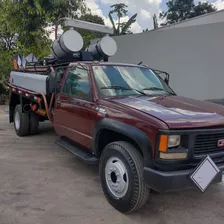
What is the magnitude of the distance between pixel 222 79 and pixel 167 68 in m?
2.04

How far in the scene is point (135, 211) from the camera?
3.30 m

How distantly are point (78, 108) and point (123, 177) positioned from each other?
1.42 metres

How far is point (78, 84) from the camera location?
4391mm

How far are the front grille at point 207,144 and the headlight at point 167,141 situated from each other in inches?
10.1

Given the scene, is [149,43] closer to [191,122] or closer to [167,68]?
[167,68]

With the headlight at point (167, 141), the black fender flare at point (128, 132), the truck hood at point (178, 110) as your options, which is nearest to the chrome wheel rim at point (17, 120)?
the black fender flare at point (128, 132)

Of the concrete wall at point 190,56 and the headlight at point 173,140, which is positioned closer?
the headlight at point 173,140

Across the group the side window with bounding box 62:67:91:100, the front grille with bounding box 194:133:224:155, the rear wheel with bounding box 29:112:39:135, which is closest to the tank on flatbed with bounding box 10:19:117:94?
the side window with bounding box 62:67:91:100

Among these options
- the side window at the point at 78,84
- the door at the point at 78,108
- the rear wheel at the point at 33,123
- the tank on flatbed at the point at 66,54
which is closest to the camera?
the door at the point at 78,108

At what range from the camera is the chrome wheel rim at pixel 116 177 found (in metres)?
3.18

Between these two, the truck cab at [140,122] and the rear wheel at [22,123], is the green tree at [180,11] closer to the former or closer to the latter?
the rear wheel at [22,123]

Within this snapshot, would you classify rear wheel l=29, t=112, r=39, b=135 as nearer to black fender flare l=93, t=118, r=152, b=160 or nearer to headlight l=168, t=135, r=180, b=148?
black fender flare l=93, t=118, r=152, b=160

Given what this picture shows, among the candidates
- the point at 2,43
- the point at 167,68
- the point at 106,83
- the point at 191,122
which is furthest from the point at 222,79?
the point at 2,43

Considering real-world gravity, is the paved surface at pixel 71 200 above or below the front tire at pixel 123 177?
below
